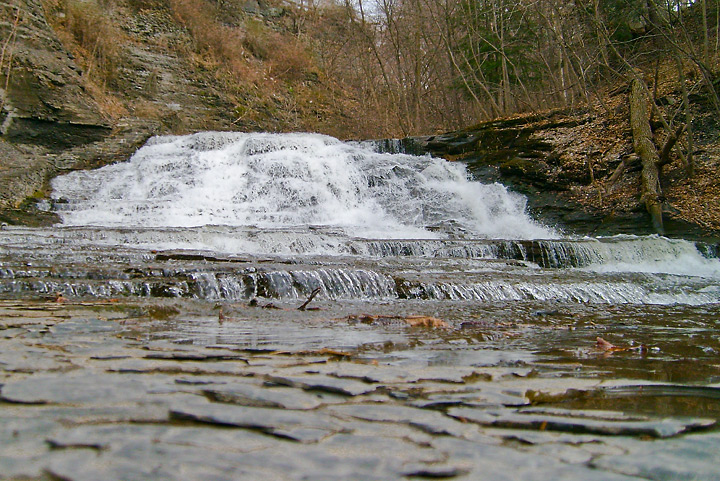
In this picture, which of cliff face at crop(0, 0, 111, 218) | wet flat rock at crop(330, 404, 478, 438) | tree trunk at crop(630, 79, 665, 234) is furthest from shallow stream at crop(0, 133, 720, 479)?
tree trunk at crop(630, 79, 665, 234)

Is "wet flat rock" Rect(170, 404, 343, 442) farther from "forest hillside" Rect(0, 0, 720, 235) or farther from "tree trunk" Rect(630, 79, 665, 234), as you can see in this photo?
"tree trunk" Rect(630, 79, 665, 234)

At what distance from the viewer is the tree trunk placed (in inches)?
505


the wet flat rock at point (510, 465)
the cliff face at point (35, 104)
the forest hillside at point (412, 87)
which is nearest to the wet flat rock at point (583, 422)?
the wet flat rock at point (510, 465)

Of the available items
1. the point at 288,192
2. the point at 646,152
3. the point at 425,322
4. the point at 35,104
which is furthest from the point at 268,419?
the point at 35,104

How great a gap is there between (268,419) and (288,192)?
46.6 ft

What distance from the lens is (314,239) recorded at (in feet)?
29.6

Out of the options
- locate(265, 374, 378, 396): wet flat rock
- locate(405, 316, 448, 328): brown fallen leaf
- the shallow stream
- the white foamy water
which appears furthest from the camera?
the white foamy water

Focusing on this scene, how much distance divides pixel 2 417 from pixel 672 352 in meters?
2.64

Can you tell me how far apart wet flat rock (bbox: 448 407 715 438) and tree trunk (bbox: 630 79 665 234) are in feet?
42.3

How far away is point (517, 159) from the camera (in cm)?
1574

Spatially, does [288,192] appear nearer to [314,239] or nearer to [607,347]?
[314,239]

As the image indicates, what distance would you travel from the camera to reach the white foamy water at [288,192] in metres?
13.4

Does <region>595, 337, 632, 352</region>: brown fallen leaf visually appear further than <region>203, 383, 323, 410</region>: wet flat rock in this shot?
Yes

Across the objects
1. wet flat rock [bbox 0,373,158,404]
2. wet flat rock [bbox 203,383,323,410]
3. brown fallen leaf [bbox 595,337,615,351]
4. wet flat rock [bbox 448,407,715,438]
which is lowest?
brown fallen leaf [bbox 595,337,615,351]
